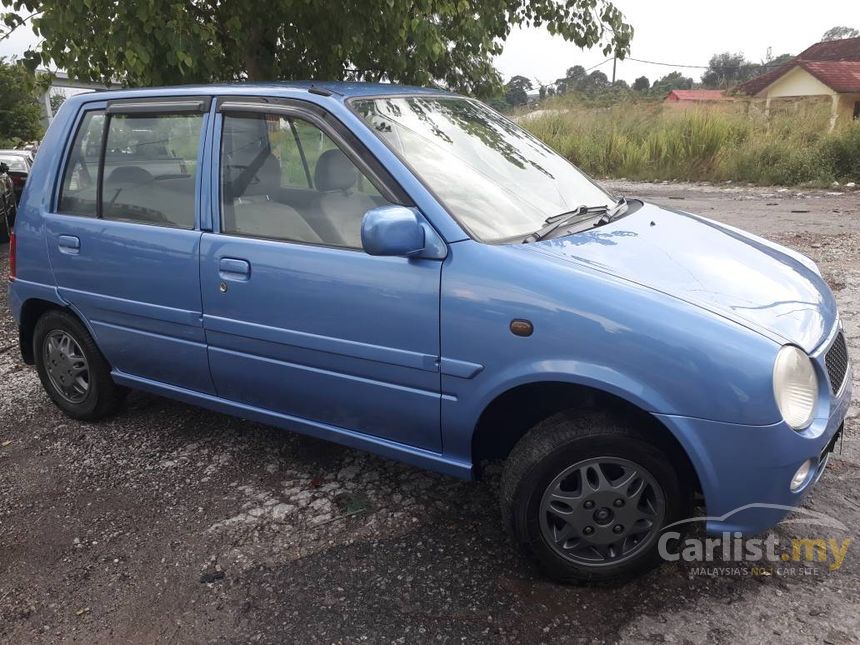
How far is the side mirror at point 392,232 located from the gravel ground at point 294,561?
4.01 ft

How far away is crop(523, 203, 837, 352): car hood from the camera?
2.34m

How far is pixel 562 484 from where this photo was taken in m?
2.50

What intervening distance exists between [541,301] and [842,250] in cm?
655

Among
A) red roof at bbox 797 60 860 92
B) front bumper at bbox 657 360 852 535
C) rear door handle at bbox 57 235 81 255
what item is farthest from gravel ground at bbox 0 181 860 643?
red roof at bbox 797 60 860 92

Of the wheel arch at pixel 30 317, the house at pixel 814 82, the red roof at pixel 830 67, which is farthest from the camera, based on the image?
the red roof at pixel 830 67

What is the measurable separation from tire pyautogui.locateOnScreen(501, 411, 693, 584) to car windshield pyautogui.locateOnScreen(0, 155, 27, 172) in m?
12.5

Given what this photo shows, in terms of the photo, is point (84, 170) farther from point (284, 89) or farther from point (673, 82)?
point (673, 82)

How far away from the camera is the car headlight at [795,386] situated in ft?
7.07

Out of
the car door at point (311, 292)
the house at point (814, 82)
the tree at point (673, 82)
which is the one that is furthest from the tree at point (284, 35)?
the tree at point (673, 82)

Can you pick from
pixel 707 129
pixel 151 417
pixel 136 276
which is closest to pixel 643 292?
pixel 136 276

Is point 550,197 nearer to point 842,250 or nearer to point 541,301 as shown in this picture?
point 541,301

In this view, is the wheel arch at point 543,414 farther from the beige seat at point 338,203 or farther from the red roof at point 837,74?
the red roof at point 837,74

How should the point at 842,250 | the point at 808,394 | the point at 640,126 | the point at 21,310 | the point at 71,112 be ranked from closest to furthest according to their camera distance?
the point at 808,394 → the point at 71,112 → the point at 21,310 → the point at 842,250 → the point at 640,126

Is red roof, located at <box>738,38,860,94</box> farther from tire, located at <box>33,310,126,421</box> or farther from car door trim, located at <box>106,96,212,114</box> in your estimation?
tire, located at <box>33,310,126,421</box>
